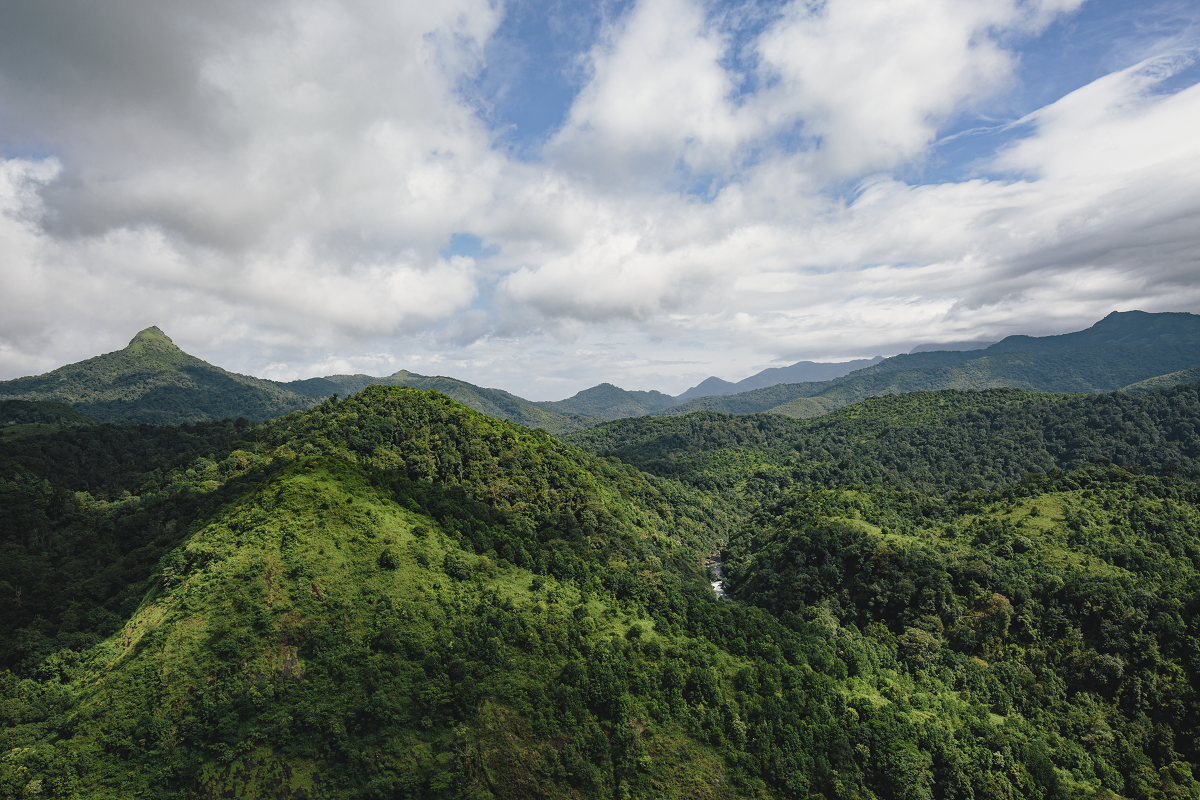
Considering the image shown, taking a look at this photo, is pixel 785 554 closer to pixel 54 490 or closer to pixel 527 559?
pixel 527 559

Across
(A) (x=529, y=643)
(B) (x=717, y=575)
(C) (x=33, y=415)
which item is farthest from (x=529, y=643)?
(C) (x=33, y=415)

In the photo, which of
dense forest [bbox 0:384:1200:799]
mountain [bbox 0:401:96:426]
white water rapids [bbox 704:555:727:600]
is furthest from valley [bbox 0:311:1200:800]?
mountain [bbox 0:401:96:426]

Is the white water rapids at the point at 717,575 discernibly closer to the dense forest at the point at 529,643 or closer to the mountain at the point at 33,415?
the dense forest at the point at 529,643

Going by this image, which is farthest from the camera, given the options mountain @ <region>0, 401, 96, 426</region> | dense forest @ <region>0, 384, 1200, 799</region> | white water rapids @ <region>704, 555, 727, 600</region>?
mountain @ <region>0, 401, 96, 426</region>

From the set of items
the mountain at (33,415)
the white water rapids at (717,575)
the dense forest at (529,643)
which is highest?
the mountain at (33,415)

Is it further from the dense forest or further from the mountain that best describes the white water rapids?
the mountain

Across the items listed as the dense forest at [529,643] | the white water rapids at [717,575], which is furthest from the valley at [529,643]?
the white water rapids at [717,575]

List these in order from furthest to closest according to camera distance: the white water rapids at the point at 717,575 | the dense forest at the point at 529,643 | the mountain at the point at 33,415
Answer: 1. the mountain at the point at 33,415
2. the white water rapids at the point at 717,575
3. the dense forest at the point at 529,643

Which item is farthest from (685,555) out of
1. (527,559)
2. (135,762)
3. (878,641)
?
(135,762)

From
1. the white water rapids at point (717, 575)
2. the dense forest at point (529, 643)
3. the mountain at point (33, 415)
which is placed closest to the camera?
the dense forest at point (529, 643)
